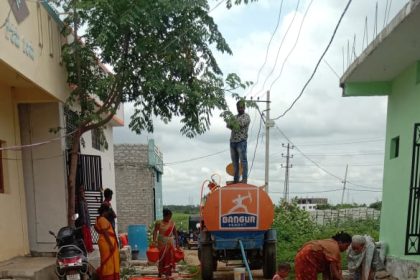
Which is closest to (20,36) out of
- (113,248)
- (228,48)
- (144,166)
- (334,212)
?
(228,48)

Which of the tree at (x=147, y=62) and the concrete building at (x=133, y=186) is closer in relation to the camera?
the tree at (x=147, y=62)

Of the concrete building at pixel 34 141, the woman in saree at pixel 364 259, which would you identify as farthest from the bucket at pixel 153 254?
the woman in saree at pixel 364 259

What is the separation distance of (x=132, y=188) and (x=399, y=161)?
561 inches

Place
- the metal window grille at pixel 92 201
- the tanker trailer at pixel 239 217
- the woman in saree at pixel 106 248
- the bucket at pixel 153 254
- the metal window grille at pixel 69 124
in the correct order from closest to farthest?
the woman in saree at pixel 106 248 → the tanker trailer at pixel 239 217 → the metal window grille at pixel 69 124 → the bucket at pixel 153 254 → the metal window grille at pixel 92 201

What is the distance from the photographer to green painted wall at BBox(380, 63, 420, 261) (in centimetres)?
762

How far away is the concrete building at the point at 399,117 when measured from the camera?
6.40 metres

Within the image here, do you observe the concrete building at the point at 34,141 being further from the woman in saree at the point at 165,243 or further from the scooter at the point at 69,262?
the woman in saree at the point at 165,243

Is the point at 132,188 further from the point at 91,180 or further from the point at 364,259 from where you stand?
the point at 364,259

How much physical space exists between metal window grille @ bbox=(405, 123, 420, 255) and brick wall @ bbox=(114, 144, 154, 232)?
14759 millimetres

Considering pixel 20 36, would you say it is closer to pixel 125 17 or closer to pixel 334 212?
pixel 125 17

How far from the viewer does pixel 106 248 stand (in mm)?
6953

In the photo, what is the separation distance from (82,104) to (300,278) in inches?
174

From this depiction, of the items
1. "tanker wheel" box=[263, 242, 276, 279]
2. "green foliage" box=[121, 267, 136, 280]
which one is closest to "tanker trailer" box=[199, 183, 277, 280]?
"tanker wheel" box=[263, 242, 276, 279]

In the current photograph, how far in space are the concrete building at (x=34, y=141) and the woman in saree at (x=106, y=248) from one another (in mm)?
1299
